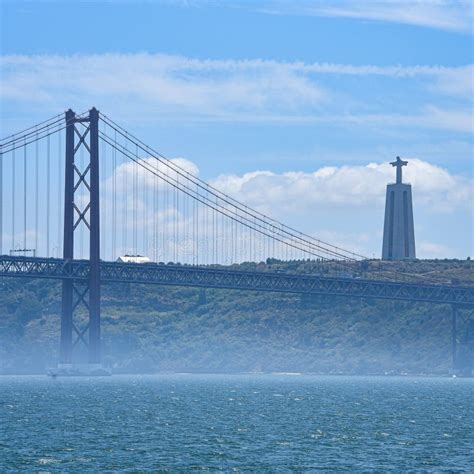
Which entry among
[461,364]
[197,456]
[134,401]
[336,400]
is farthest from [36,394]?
[461,364]

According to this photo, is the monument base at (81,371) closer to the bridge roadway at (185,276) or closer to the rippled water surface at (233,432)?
the bridge roadway at (185,276)

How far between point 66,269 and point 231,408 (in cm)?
5293

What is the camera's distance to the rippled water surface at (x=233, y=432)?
6094 cm

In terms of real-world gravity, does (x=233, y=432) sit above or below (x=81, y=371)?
below

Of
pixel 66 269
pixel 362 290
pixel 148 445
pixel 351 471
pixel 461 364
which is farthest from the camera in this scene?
pixel 461 364

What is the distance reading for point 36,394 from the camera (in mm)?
121188

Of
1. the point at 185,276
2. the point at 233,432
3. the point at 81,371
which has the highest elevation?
the point at 185,276

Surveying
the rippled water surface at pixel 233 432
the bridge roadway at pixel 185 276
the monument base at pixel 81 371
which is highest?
the bridge roadway at pixel 185 276

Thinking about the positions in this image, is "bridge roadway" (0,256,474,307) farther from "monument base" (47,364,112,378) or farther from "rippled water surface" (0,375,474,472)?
"rippled water surface" (0,375,474,472)

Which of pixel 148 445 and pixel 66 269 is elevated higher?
pixel 66 269

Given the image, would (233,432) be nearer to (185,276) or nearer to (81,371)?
(81,371)

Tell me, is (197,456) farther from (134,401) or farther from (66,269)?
(66,269)

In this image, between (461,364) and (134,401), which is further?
(461,364)

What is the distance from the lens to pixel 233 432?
75.9m
